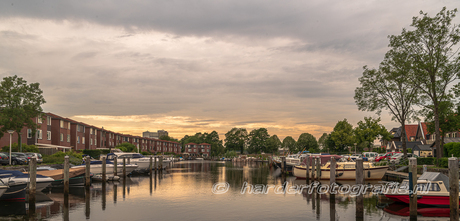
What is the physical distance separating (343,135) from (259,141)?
77.4 meters

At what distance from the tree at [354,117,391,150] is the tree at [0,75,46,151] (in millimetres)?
70800

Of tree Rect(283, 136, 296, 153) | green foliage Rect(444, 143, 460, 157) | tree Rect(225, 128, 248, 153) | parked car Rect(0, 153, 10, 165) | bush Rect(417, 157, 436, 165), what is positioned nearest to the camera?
parked car Rect(0, 153, 10, 165)

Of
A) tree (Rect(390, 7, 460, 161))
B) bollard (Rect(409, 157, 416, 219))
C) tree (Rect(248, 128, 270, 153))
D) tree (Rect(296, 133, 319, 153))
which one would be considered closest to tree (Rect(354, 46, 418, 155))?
tree (Rect(390, 7, 460, 161))

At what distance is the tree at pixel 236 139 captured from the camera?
177500 mm

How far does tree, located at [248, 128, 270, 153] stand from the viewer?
16575cm

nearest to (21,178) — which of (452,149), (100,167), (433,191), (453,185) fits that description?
(100,167)

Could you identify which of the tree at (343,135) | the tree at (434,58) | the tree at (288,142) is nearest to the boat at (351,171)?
the tree at (434,58)

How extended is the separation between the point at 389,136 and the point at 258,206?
7652cm

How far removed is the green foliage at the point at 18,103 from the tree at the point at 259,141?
12384 cm

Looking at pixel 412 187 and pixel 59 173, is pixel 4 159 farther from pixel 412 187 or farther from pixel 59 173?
pixel 412 187

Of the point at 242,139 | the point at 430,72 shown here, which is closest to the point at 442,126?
the point at 430,72

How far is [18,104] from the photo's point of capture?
161 ft

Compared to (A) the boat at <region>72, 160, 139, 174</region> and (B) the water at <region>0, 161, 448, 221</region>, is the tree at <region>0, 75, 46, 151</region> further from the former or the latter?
(B) the water at <region>0, 161, 448, 221</region>

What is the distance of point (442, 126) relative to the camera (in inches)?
1880
